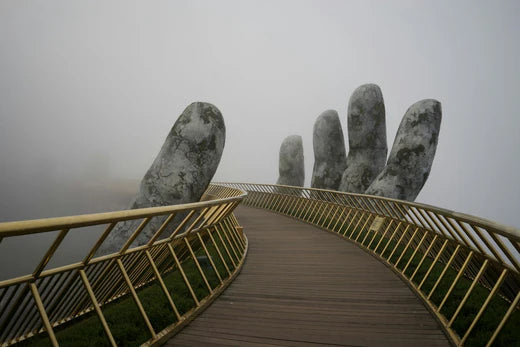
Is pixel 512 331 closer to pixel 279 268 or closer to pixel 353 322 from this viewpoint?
pixel 353 322

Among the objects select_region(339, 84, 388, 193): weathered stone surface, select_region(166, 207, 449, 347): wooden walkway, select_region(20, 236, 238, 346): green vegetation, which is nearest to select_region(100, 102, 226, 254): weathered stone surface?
select_region(166, 207, 449, 347): wooden walkway

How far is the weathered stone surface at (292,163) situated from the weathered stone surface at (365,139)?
17.8 feet

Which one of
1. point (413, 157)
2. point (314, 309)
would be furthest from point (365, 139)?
point (314, 309)

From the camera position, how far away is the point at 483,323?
3768mm

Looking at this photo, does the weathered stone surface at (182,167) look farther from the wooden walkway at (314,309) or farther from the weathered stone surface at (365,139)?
the weathered stone surface at (365,139)

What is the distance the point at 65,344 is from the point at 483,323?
15.9ft

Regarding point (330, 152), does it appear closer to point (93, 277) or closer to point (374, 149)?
point (374, 149)

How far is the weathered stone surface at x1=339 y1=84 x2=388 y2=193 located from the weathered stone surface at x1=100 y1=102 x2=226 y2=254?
851 centimetres

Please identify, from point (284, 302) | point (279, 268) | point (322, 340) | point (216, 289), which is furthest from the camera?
point (279, 268)

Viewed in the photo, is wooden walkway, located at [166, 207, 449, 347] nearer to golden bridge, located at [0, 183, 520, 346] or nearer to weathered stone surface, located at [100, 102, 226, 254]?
golden bridge, located at [0, 183, 520, 346]

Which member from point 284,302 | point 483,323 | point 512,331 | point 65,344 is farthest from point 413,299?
point 65,344

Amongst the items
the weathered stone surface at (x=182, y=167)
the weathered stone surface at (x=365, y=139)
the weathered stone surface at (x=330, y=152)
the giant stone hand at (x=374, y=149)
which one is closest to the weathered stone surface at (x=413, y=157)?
the giant stone hand at (x=374, y=149)

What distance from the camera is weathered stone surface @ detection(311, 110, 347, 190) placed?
60.1ft

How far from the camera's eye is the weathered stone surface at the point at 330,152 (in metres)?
18.3
